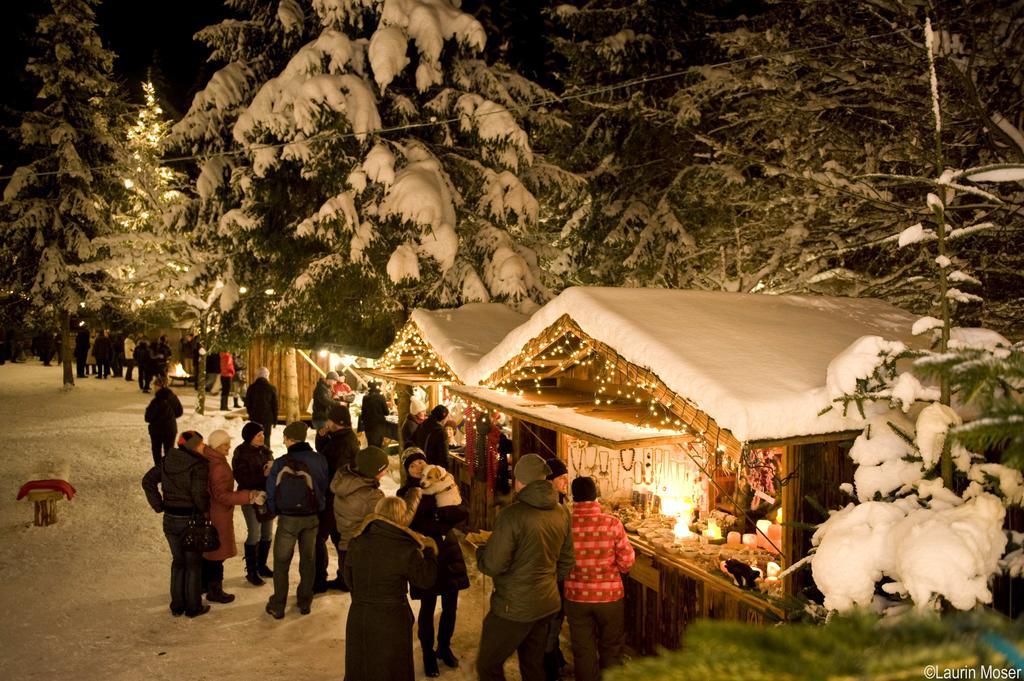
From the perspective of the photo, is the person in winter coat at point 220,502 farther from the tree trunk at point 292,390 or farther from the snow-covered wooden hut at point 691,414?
the tree trunk at point 292,390

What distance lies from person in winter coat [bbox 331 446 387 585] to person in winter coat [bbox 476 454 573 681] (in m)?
1.36

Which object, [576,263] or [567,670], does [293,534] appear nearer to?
[567,670]

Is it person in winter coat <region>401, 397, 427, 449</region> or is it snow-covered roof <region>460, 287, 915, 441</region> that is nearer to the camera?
snow-covered roof <region>460, 287, 915, 441</region>

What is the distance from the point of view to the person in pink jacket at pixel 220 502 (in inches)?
289

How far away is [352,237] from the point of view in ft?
43.8

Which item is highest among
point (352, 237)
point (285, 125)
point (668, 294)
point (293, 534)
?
point (285, 125)

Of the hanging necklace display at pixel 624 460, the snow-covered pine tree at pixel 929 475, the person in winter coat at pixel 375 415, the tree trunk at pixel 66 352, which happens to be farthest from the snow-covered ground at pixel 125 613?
the tree trunk at pixel 66 352

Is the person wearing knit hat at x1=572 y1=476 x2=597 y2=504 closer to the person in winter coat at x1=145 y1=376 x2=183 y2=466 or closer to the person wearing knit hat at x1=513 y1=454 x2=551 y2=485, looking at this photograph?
the person wearing knit hat at x1=513 y1=454 x2=551 y2=485

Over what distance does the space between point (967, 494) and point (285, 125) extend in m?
13.1

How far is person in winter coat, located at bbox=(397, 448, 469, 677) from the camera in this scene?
5988 mm

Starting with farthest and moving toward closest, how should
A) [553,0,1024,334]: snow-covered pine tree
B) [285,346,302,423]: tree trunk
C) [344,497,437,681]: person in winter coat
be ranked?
[285,346,302,423]: tree trunk → [553,0,1024,334]: snow-covered pine tree → [344,497,437,681]: person in winter coat

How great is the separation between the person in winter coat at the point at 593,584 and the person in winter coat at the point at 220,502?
4.08 meters

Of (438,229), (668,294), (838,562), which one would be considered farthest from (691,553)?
(438,229)

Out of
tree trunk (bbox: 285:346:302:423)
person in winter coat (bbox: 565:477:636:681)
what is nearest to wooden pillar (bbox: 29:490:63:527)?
tree trunk (bbox: 285:346:302:423)
